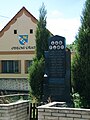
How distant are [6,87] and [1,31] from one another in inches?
217

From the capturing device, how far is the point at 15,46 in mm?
27641

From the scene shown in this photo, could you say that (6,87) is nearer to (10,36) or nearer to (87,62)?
(10,36)

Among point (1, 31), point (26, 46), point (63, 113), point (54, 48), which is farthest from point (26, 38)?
point (63, 113)

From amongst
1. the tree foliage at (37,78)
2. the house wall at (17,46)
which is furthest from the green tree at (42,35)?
the house wall at (17,46)

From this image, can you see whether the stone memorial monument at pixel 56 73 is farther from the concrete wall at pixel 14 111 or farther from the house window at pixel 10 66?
the house window at pixel 10 66

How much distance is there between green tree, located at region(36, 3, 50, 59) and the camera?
496 inches

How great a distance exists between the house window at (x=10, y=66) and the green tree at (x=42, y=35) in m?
14.5

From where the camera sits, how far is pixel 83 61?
9648 mm

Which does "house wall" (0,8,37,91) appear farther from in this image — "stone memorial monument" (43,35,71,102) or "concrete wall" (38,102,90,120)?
"concrete wall" (38,102,90,120)

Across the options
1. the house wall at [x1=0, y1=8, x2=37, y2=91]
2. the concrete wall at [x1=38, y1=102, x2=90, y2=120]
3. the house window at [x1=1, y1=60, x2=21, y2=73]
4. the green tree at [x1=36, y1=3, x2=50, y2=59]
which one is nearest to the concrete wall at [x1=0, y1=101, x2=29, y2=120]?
the concrete wall at [x1=38, y1=102, x2=90, y2=120]

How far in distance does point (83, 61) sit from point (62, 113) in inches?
126

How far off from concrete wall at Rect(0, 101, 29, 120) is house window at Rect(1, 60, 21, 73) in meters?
19.2

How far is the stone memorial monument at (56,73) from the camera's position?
35.7 ft

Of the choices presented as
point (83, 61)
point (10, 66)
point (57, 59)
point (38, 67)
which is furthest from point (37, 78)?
point (10, 66)
